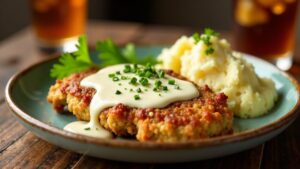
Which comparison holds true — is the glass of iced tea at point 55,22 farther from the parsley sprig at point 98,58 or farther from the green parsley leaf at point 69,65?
the green parsley leaf at point 69,65

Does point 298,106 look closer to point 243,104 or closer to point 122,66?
point 243,104

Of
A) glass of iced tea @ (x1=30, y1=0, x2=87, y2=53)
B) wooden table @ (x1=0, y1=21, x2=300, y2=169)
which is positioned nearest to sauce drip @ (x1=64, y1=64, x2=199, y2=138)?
wooden table @ (x1=0, y1=21, x2=300, y2=169)

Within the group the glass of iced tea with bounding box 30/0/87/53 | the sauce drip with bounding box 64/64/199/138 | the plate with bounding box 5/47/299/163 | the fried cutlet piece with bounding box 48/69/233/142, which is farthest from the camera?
the glass of iced tea with bounding box 30/0/87/53

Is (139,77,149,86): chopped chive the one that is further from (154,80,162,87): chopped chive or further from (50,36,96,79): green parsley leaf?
(50,36,96,79): green parsley leaf

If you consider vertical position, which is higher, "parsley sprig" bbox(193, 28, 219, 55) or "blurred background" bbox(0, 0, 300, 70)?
"parsley sprig" bbox(193, 28, 219, 55)

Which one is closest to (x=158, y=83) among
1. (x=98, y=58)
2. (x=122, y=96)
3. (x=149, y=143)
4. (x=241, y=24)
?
(x=122, y=96)

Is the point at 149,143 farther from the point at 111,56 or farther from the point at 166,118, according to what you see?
the point at 111,56

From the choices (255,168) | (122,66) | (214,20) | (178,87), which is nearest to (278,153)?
(255,168)
